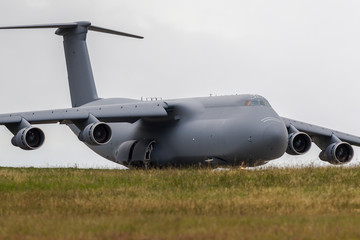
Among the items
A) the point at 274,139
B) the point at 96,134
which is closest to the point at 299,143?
the point at 274,139

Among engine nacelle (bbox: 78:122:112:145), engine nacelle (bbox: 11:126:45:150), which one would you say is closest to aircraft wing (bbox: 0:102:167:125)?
engine nacelle (bbox: 11:126:45:150)

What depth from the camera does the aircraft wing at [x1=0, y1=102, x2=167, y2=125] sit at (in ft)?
104

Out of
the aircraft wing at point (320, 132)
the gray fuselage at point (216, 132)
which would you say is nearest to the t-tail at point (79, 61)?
the gray fuselage at point (216, 132)

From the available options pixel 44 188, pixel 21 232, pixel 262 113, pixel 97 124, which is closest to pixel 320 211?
pixel 21 232

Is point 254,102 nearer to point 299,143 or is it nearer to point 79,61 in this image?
point 299,143

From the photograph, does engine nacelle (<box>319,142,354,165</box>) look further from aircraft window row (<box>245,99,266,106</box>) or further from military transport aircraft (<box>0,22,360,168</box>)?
aircraft window row (<box>245,99,266,106</box>)

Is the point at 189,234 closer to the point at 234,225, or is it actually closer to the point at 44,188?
the point at 234,225

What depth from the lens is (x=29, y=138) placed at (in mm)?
31188

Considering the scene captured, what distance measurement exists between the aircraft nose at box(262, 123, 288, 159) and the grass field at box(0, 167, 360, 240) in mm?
4152

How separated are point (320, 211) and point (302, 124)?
20.2 m

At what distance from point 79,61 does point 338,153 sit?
1332 centimetres

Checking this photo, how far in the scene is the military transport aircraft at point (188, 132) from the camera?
29234 millimetres

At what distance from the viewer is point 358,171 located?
24234mm

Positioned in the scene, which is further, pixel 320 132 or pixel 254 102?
pixel 320 132
